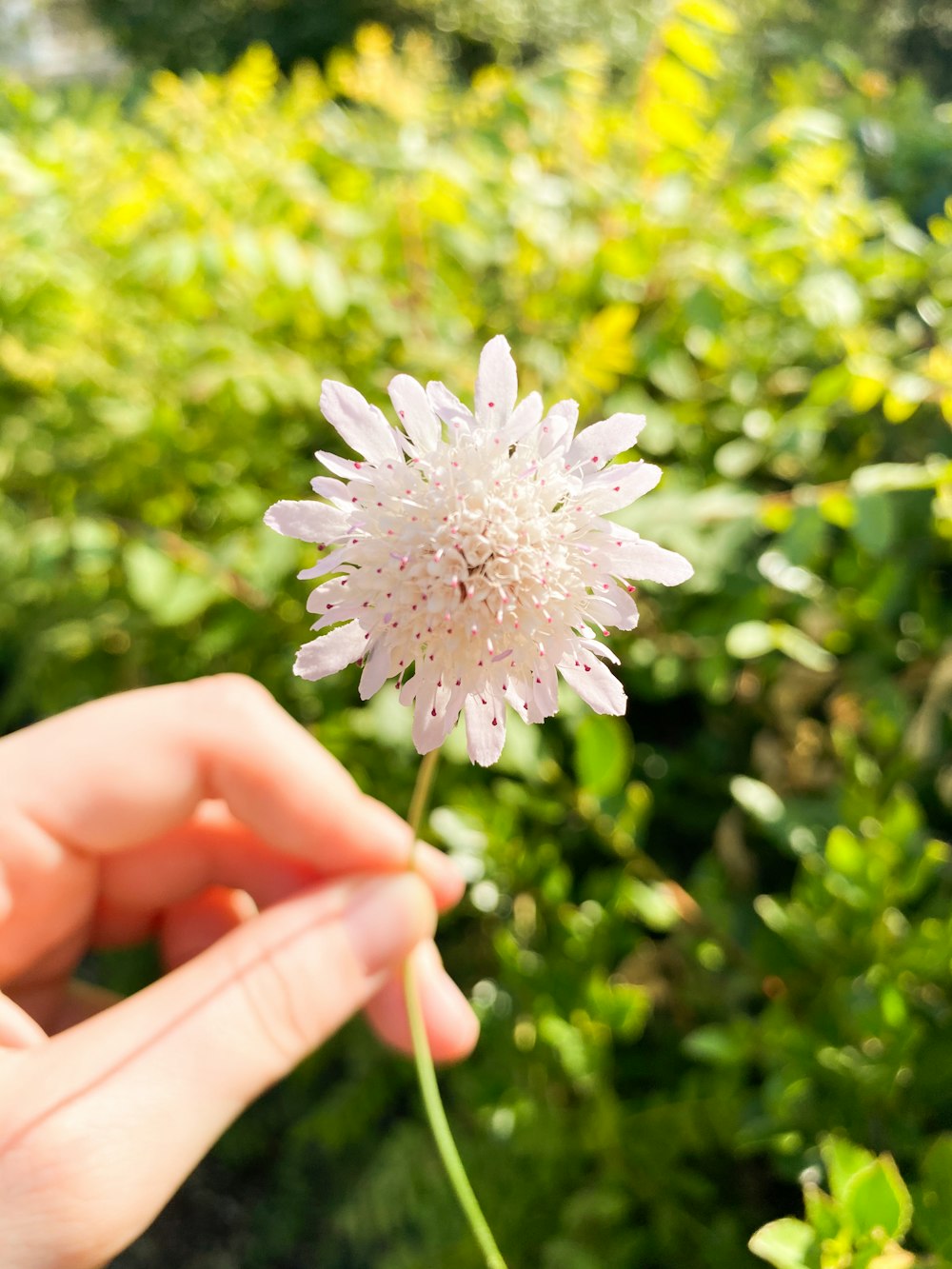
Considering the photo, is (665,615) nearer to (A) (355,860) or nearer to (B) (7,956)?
(A) (355,860)

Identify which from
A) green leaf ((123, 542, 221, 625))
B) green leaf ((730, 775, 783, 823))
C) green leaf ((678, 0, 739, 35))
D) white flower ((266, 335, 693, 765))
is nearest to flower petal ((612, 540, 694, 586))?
white flower ((266, 335, 693, 765))

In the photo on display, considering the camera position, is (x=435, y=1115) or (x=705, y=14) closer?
(x=435, y=1115)

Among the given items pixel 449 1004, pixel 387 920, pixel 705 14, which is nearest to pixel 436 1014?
pixel 449 1004

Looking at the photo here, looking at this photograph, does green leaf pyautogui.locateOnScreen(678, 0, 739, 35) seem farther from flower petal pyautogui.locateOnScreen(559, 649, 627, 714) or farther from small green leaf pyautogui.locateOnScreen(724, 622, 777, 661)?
flower petal pyautogui.locateOnScreen(559, 649, 627, 714)

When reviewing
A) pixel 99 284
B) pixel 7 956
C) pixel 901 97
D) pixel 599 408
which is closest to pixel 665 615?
pixel 599 408

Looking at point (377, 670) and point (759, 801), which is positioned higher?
point (377, 670)

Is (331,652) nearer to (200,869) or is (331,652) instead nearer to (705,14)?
(200,869)
